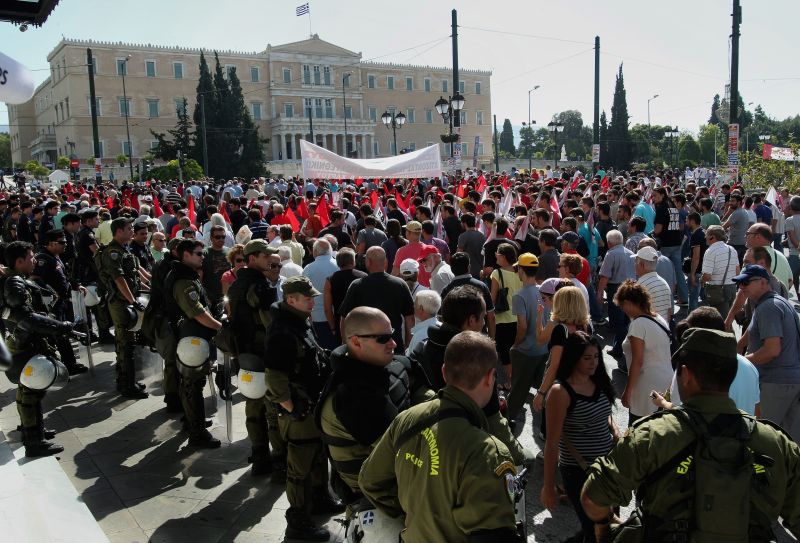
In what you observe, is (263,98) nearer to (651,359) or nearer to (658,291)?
(658,291)

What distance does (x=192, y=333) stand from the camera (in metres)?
5.90

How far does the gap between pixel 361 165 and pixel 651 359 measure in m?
9.94

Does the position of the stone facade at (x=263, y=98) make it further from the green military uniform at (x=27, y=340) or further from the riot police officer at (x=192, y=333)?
the green military uniform at (x=27, y=340)

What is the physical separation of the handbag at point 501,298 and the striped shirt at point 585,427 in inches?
110

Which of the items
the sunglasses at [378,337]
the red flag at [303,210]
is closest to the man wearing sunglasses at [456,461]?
the sunglasses at [378,337]

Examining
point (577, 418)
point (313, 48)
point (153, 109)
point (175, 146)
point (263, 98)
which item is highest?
point (313, 48)

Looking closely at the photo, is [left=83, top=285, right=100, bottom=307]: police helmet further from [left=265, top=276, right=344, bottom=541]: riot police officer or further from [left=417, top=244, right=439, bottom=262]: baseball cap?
[left=265, top=276, right=344, bottom=541]: riot police officer

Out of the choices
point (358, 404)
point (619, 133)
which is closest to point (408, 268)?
point (358, 404)

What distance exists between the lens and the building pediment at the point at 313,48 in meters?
86.5

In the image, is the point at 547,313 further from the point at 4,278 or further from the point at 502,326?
the point at 4,278

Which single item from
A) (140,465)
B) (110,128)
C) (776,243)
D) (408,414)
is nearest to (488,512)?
(408,414)

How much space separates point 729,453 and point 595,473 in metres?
0.47

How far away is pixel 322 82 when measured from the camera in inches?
3499

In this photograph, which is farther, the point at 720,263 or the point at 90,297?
the point at 90,297
